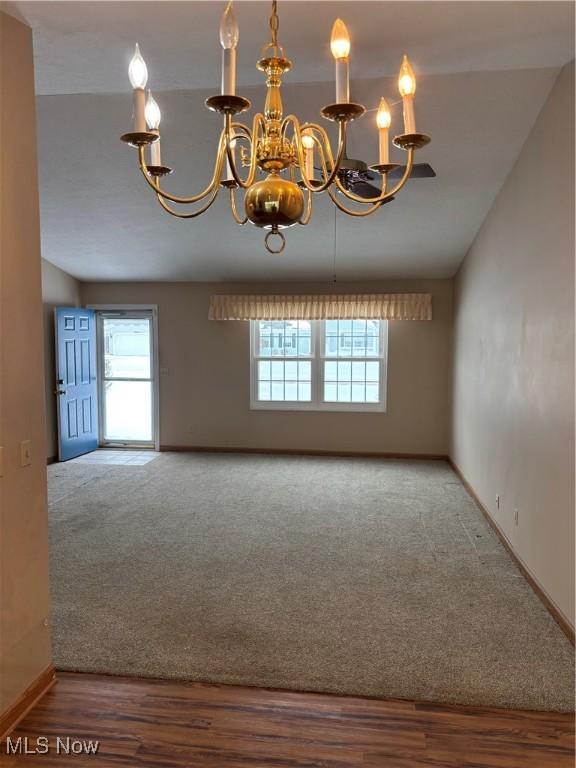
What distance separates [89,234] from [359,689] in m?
4.90

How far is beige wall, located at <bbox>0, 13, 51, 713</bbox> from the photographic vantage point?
196 centimetres

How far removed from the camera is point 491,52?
2.32m

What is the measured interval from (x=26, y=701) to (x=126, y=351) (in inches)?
223

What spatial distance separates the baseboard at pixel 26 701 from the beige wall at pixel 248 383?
4.71m

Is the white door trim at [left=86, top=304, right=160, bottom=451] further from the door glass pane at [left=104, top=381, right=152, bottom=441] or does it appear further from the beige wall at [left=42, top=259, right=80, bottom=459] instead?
the beige wall at [left=42, top=259, right=80, bottom=459]

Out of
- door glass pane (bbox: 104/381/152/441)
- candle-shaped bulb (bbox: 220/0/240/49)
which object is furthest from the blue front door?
candle-shaped bulb (bbox: 220/0/240/49)

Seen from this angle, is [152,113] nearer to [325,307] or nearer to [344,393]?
[325,307]

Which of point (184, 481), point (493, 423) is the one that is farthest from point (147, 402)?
point (493, 423)

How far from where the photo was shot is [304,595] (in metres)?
3.02

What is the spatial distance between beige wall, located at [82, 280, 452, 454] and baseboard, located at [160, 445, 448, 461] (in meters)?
0.05

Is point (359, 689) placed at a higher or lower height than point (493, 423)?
lower

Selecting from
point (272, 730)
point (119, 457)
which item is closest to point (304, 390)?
point (119, 457)

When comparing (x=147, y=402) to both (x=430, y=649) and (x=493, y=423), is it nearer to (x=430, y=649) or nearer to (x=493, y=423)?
(x=493, y=423)

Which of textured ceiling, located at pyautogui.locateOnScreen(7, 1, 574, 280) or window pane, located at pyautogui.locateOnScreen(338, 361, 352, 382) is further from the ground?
textured ceiling, located at pyautogui.locateOnScreen(7, 1, 574, 280)
